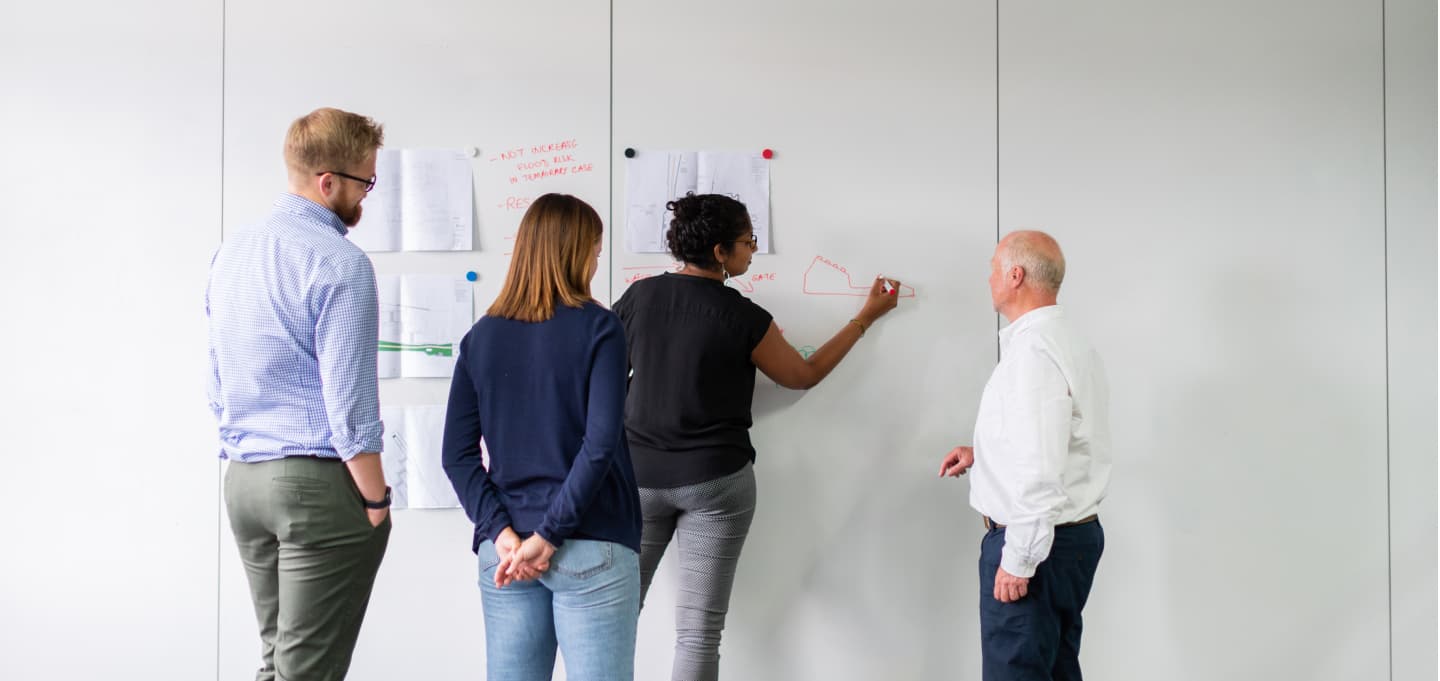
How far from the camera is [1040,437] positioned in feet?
5.95

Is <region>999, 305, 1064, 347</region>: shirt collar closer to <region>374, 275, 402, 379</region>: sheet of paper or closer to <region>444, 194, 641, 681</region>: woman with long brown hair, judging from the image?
<region>444, 194, 641, 681</region>: woman with long brown hair

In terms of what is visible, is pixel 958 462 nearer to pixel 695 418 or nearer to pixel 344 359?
pixel 695 418

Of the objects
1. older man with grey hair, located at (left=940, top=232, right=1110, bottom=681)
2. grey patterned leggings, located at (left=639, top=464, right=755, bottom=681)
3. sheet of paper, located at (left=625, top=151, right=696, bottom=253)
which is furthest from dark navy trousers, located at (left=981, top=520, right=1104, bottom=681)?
sheet of paper, located at (left=625, top=151, right=696, bottom=253)

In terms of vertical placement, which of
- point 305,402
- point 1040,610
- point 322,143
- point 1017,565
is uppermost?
point 322,143

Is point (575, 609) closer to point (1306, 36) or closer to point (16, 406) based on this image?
point (16, 406)

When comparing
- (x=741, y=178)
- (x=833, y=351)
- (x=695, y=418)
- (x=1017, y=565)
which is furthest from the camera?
(x=741, y=178)

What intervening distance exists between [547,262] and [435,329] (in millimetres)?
1080

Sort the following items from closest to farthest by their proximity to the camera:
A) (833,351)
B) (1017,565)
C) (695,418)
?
(1017,565) → (695,418) → (833,351)

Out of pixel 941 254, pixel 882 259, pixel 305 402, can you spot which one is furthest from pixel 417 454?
pixel 941 254

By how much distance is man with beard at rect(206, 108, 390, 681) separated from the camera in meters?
1.58

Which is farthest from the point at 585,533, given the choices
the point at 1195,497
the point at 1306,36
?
the point at 1306,36

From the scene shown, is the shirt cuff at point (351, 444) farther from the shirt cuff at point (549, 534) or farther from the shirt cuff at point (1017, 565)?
the shirt cuff at point (1017, 565)

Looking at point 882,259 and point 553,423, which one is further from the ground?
point 882,259

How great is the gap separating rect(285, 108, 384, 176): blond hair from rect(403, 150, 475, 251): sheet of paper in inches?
34.5
